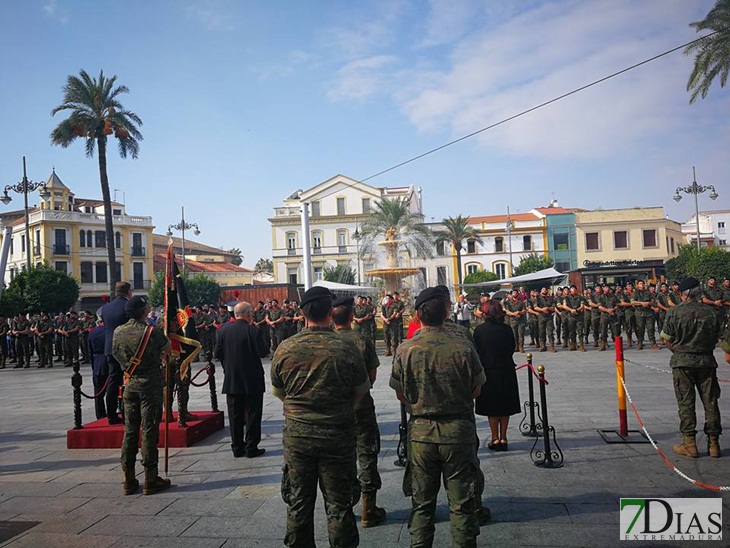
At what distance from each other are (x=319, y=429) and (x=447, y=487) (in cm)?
97

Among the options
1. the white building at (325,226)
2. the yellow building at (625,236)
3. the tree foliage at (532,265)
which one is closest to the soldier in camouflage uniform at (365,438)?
the tree foliage at (532,265)

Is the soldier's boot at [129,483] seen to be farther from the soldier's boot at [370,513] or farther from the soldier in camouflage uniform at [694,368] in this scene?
the soldier in camouflage uniform at [694,368]

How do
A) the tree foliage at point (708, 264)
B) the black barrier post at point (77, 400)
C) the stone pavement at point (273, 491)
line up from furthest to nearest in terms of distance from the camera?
the tree foliage at point (708, 264) → the black barrier post at point (77, 400) → the stone pavement at point (273, 491)

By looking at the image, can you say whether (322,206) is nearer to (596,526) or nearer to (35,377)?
(35,377)

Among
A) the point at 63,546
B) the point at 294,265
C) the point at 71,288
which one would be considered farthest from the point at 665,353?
the point at 294,265

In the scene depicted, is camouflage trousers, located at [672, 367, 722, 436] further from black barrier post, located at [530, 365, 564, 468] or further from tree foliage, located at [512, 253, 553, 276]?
tree foliage, located at [512, 253, 553, 276]

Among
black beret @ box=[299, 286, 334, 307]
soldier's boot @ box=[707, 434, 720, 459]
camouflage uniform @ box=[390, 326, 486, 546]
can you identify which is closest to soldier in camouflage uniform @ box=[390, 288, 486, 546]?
camouflage uniform @ box=[390, 326, 486, 546]

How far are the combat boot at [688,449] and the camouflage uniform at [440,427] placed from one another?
3.88 metres

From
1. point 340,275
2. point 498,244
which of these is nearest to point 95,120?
point 340,275

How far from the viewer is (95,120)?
3116cm

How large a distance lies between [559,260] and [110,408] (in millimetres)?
58932

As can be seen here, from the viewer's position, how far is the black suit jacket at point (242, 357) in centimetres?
724

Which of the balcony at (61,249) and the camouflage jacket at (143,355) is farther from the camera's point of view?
the balcony at (61,249)

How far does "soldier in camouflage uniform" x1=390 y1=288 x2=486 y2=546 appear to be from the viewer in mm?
3723
